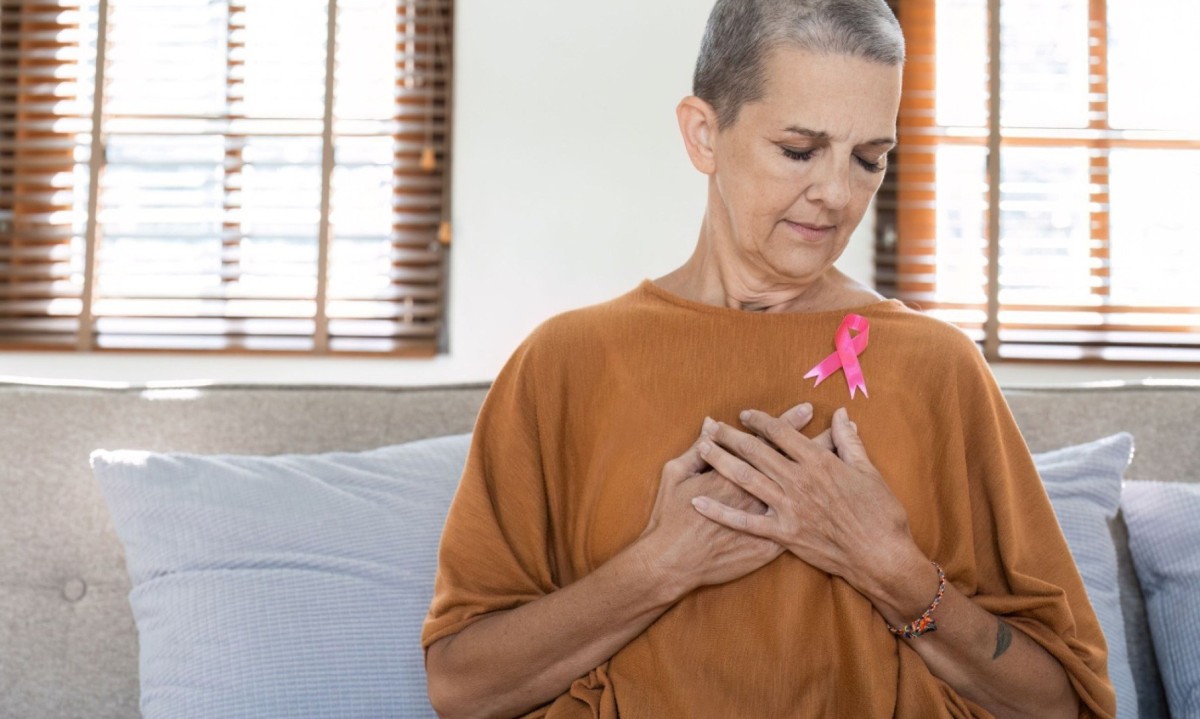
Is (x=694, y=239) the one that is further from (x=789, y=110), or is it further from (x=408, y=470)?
(x=789, y=110)

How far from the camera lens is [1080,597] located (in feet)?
4.37

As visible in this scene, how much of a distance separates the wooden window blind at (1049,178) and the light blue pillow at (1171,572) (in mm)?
1423

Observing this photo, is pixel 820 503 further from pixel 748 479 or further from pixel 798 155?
pixel 798 155

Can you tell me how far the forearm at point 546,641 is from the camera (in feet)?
4.18

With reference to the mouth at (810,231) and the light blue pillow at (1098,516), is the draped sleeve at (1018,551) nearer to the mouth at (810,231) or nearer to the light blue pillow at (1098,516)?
the mouth at (810,231)

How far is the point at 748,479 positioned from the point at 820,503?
0.25ft

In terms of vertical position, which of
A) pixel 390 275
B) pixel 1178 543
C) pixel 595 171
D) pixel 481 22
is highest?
pixel 481 22

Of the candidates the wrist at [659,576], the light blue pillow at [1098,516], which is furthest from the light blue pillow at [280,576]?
the light blue pillow at [1098,516]

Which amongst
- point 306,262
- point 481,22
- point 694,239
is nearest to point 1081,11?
point 694,239

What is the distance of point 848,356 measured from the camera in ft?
4.39

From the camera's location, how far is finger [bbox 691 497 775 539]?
1.26 metres

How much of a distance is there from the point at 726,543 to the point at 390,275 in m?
2.23

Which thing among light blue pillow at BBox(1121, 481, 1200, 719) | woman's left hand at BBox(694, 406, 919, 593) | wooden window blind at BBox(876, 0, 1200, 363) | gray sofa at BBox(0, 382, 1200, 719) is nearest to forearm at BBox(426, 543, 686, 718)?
woman's left hand at BBox(694, 406, 919, 593)

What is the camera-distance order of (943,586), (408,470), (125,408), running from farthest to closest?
1. (125,408)
2. (408,470)
3. (943,586)
